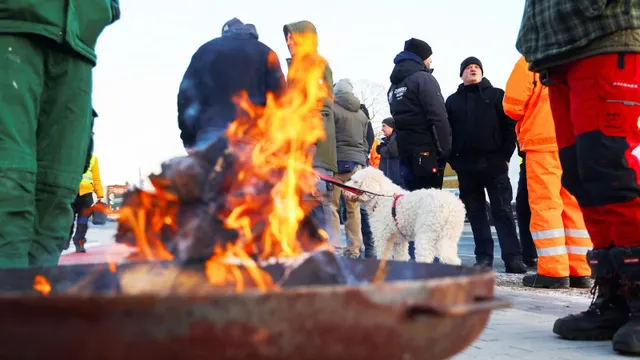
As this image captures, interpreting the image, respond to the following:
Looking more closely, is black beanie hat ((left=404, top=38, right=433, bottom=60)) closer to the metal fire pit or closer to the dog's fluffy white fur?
the dog's fluffy white fur

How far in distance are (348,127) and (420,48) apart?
4.94 feet

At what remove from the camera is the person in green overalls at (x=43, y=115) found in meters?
2.75

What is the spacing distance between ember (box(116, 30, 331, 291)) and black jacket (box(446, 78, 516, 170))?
5.24 meters

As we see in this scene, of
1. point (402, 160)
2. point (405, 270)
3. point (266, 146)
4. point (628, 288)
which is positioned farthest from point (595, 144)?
point (402, 160)

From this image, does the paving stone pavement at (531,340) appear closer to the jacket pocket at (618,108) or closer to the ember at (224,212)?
the jacket pocket at (618,108)

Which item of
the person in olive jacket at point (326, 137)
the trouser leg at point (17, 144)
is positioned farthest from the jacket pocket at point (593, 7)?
the person in olive jacket at point (326, 137)

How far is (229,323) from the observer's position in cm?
129

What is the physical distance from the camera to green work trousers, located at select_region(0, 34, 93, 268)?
2738 millimetres

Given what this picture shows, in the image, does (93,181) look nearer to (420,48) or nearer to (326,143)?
(326,143)

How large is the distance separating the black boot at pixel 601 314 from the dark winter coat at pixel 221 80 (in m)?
2.76

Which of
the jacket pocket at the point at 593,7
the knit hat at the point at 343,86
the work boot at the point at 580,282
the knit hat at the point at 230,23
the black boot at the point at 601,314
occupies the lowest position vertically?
the work boot at the point at 580,282

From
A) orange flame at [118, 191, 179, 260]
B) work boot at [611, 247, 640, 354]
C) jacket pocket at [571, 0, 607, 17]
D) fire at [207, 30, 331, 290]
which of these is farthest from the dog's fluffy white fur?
orange flame at [118, 191, 179, 260]

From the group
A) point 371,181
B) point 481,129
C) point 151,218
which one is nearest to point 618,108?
point 151,218

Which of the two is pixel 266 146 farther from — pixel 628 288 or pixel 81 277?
pixel 628 288
